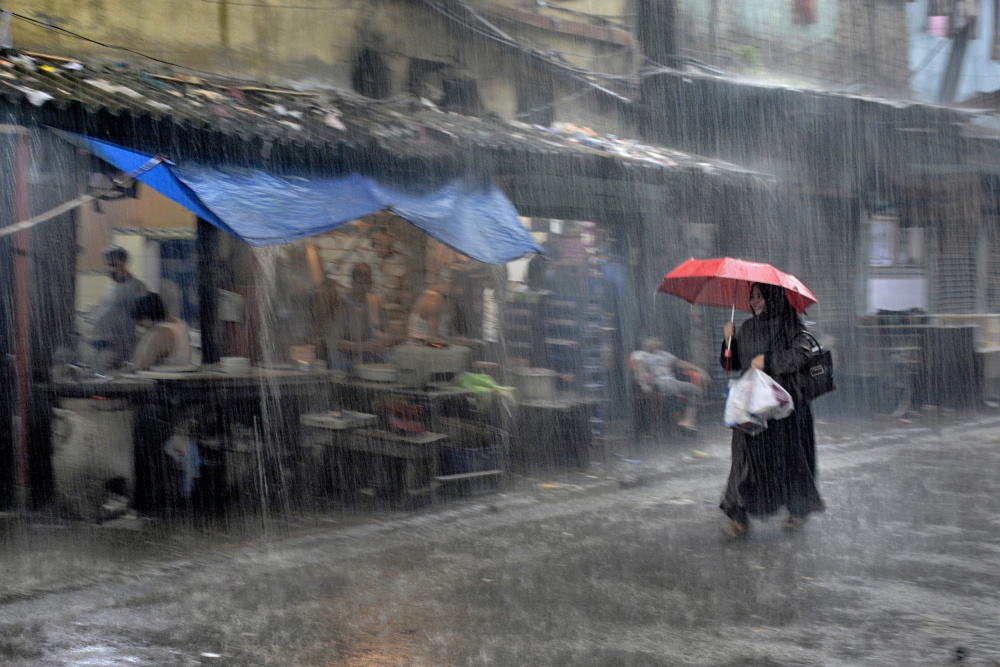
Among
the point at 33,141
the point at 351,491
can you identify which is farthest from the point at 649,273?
the point at 33,141

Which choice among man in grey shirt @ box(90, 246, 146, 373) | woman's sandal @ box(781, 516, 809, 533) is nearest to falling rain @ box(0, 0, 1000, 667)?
man in grey shirt @ box(90, 246, 146, 373)

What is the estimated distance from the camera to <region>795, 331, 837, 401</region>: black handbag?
6551mm

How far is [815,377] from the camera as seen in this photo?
21.5 ft

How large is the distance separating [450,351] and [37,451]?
368cm

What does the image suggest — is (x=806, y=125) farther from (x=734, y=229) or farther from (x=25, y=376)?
(x=25, y=376)

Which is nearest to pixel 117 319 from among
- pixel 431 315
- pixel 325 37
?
pixel 431 315

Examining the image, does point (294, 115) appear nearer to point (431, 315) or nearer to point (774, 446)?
point (431, 315)

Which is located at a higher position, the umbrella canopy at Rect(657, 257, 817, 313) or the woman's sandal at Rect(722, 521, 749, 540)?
the umbrella canopy at Rect(657, 257, 817, 313)

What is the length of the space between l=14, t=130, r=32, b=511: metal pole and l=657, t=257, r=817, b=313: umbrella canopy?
5248mm

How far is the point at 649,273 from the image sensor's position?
12.3 metres

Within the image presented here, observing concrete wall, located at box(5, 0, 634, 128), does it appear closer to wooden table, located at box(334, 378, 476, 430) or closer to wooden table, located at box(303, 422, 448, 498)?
wooden table, located at box(334, 378, 476, 430)

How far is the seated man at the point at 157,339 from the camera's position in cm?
786

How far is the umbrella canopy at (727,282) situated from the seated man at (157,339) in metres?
4.18

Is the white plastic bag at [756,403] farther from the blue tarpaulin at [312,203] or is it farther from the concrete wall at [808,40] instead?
the concrete wall at [808,40]
